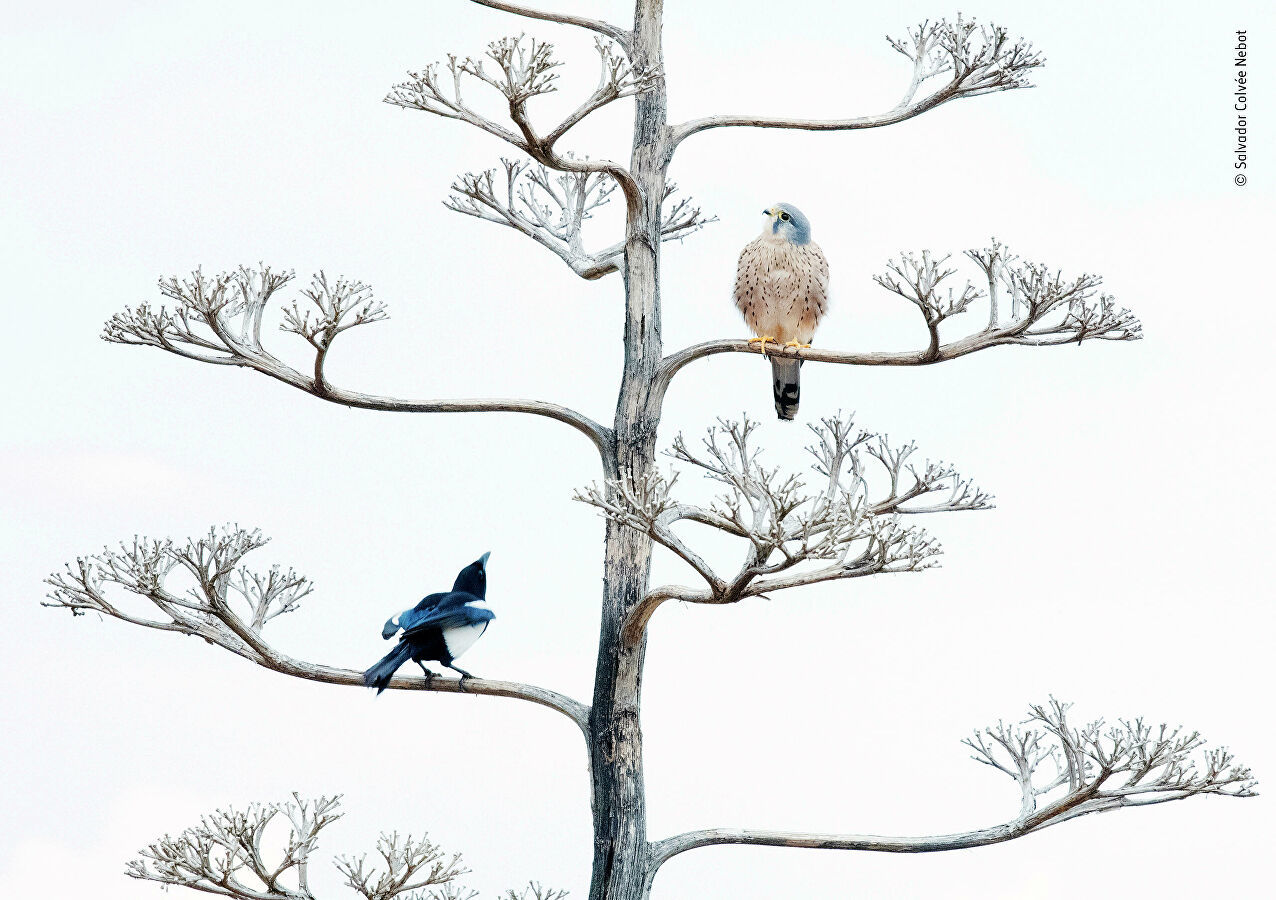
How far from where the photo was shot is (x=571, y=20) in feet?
18.6

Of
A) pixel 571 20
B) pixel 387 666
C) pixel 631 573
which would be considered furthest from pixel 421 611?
pixel 571 20

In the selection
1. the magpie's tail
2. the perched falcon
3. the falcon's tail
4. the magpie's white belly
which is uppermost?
the perched falcon

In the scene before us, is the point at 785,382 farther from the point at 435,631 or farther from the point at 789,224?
the point at 435,631

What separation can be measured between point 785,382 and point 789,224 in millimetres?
713

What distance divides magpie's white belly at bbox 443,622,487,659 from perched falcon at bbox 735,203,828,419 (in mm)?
1509

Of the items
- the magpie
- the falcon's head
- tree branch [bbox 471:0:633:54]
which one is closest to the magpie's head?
the magpie

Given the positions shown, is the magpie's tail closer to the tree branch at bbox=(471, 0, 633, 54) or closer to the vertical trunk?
the vertical trunk

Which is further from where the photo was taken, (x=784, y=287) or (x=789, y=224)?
(x=789, y=224)

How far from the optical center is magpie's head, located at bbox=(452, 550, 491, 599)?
17.3 feet

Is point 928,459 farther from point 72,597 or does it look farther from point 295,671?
point 72,597

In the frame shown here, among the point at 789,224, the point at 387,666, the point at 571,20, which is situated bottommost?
the point at 387,666

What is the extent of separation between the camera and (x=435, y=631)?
508 cm

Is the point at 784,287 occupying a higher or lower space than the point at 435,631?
higher

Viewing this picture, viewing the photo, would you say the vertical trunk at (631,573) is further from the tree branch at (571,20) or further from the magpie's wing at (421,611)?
the magpie's wing at (421,611)
